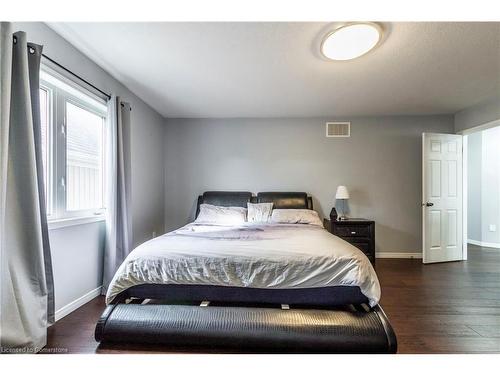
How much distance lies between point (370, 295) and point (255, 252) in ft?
2.83

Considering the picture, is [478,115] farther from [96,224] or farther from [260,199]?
[96,224]

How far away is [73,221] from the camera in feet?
6.94

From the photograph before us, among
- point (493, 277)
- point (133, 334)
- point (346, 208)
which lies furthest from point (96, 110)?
point (493, 277)

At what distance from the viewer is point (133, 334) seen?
1.58 meters

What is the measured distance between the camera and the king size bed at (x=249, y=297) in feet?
5.05

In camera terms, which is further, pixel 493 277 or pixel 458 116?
pixel 458 116

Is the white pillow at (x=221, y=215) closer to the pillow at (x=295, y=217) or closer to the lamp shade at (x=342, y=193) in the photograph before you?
the pillow at (x=295, y=217)

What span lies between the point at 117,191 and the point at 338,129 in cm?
338

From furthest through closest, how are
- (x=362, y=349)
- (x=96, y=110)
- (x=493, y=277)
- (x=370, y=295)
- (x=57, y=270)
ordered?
(x=493, y=277) → (x=96, y=110) → (x=57, y=270) → (x=370, y=295) → (x=362, y=349)

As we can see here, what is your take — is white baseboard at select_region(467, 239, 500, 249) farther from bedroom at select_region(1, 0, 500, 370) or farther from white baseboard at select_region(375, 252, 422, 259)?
white baseboard at select_region(375, 252, 422, 259)

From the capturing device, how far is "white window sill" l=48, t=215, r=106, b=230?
1913 mm

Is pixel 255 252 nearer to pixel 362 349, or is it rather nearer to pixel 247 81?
pixel 362 349

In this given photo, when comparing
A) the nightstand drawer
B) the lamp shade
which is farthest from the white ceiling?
the nightstand drawer

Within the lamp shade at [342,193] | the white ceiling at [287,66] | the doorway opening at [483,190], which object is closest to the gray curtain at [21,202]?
the white ceiling at [287,66]
